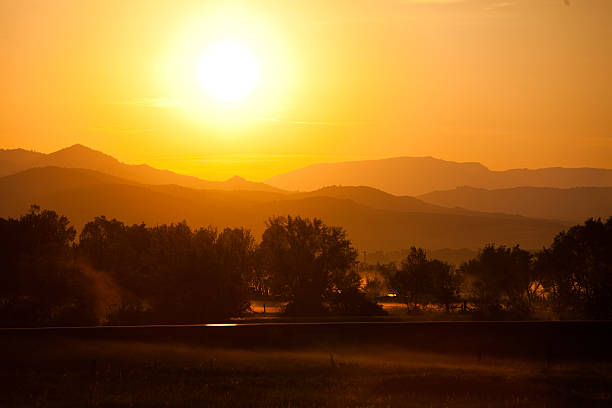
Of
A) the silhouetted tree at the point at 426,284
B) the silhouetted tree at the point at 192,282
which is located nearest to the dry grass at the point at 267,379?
the silhouetted tree at the point at 192,282

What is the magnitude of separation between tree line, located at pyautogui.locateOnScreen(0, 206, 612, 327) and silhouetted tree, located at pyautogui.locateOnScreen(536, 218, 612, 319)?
0.12 metres

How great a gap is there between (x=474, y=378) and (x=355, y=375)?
3502 mm

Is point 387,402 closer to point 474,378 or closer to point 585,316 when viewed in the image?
point 474,378

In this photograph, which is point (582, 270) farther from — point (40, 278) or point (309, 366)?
point (40, 278)

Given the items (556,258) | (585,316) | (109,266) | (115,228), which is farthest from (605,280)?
(115,228)

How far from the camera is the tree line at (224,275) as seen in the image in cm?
5153

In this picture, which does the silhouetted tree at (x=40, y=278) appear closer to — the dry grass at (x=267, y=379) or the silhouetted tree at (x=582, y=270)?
the dry grass at (x=267, y=379)

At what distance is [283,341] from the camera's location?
25.5m

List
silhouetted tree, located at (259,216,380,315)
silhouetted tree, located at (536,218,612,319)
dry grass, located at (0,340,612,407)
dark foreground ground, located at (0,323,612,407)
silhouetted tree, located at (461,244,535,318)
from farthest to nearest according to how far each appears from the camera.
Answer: silhouetted tree, located at (461,244,535,318)
silhouetted tree, located at (259,216,380,315)
silhouetted tree, located at (536,218,612,319)
dark foreground ground, located at (0,323,612,407)
dry grass, located at (0,340,612,407)

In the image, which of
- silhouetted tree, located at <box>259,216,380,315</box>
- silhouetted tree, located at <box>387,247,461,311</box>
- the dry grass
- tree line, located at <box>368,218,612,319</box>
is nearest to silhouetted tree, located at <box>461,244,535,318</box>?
tree line, located at <box>368,218,612,319</box>

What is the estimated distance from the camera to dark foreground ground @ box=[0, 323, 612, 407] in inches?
651

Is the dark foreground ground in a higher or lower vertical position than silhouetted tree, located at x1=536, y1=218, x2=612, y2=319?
lower

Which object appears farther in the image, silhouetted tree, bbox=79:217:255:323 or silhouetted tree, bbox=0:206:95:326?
silhouetted tree, bbox=79:217:255:323

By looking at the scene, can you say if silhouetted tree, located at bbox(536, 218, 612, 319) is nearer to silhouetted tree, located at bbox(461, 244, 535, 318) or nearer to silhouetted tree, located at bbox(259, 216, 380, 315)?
silhouetted tree, located at bbox(461, 244, 535, 318)
